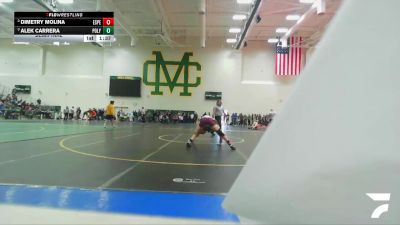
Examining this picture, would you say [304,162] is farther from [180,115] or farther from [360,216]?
[180,115]

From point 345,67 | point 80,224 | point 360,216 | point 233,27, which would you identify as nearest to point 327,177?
point 360,216

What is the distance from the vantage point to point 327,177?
1.60m

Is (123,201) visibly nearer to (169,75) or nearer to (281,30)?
(281,30)

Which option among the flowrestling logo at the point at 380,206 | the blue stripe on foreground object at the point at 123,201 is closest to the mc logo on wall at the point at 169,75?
the blue stripe on foreground object at the point at 123,201

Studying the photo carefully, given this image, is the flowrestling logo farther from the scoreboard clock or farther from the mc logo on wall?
the scoreboard clock

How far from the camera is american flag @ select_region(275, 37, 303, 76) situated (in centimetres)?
2380

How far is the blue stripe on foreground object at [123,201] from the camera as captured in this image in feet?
8.28

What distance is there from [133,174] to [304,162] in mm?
2989

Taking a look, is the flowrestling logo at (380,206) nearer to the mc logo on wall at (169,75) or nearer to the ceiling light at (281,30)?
the ceiling light at (281,30)

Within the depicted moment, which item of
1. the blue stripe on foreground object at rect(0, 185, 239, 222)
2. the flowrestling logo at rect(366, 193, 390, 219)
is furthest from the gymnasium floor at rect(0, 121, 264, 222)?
the flowrestling logo at rect(366, 193, 390, 219)

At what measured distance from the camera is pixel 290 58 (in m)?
24.4

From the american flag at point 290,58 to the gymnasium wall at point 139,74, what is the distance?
2.72m
